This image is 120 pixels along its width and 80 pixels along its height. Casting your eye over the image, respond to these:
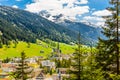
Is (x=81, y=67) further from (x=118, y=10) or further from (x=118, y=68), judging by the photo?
(x=118, y=10)

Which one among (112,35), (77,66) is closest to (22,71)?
(77,66)

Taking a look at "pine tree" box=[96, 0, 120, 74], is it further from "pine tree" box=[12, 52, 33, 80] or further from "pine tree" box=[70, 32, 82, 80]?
"pine tree" box=[12, 52, 33, 80]

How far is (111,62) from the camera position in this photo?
32.3 m

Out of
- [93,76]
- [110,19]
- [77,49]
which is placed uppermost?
[110,19]

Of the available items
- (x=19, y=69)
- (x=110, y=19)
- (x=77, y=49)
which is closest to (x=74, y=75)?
(x=77, y=49)

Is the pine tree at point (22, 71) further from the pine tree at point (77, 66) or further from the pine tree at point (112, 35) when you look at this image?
the pine tree at point (112, 35)

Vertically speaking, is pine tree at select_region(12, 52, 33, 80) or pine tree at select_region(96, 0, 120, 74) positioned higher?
pine tree at select_region(96, 0, 120, 74)

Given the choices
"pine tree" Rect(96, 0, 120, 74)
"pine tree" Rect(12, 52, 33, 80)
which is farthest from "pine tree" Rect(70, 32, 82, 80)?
"pine tree" Rect(12, 52, 33, 80)

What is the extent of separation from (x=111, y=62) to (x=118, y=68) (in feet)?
3.89

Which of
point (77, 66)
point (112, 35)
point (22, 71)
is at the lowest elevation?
point (22, 71)

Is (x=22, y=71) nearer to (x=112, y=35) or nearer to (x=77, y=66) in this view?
(x=77, y=66)

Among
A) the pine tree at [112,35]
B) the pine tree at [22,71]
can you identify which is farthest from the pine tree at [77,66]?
the pine tree at [22,71]

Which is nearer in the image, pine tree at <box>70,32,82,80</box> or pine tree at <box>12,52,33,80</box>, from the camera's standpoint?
pine tree at <box>70,32,82,80</box>

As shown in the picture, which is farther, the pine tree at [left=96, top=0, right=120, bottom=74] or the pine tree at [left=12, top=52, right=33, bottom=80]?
the pine tree at [left=12, top=52, right=33, bottom=80]
